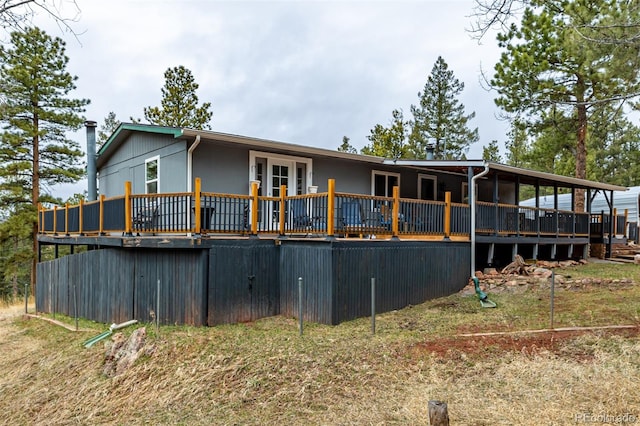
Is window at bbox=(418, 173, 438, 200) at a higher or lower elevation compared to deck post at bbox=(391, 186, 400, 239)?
higher

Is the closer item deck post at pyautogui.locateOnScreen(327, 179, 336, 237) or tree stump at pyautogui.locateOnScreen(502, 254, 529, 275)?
deck post at pyautogui.locateOnScreen(327, 179, 336, 237)

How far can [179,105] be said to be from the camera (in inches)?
1015

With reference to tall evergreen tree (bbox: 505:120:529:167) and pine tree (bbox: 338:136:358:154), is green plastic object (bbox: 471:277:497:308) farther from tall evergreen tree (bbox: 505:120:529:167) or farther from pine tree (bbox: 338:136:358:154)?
tall evergreen tree (bbox: 505:120:529:167)

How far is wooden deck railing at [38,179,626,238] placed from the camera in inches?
331

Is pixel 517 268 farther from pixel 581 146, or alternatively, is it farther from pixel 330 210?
pixel 581 146

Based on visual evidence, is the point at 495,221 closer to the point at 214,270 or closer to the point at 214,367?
the point at 214,270

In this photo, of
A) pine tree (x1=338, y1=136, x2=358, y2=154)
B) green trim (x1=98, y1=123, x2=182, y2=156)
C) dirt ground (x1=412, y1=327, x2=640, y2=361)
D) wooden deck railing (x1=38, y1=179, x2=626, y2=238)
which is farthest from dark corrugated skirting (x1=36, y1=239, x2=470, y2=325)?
pine tree (x1=338, y1=136, x2=358, y2=154)

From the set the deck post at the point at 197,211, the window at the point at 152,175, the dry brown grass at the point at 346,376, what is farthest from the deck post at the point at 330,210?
the window at the point at 152,175

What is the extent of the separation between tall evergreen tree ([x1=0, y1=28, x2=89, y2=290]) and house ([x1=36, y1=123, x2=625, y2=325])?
8.28 meters

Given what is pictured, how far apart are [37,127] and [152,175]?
11.4 meters

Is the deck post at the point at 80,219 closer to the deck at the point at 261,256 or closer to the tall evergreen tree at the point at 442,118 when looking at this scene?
the deck at the point at 261,256

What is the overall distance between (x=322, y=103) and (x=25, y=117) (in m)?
25.3

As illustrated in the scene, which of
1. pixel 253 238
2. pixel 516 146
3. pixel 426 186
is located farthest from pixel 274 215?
pixel 516 146

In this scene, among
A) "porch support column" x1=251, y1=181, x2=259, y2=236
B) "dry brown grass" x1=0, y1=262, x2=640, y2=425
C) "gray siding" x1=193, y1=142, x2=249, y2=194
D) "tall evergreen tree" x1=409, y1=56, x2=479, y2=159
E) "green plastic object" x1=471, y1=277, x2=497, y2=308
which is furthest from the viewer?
"tall evergreen tree" x1=409, y1=56, x2=479, y2=159
